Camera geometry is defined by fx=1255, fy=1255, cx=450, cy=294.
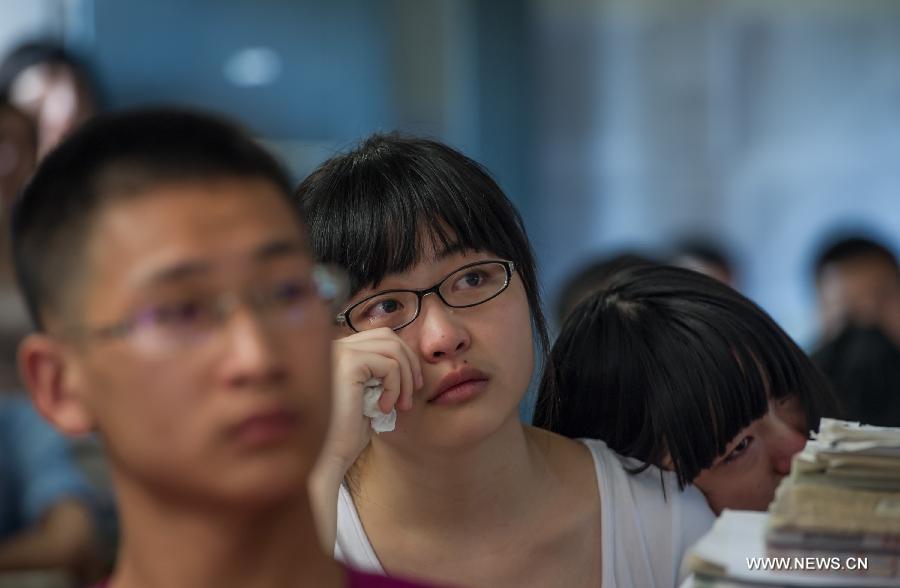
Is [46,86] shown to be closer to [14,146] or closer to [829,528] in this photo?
[14,146]

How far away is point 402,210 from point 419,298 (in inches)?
5.0

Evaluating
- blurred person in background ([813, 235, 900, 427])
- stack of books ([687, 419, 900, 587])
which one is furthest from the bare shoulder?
blurred person in background ([813, 235, 900, 427])

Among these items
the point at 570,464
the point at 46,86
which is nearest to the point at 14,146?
the point at 46,86

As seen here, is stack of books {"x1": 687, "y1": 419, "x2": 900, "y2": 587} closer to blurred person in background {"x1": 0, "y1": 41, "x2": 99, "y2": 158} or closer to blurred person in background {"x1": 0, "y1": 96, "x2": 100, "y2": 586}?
blurred person in background {"x1": 0, "y1": 96, "x2": 100, "y2": 586}

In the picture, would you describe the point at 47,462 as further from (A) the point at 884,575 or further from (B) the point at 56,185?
(A) the point at 884,575

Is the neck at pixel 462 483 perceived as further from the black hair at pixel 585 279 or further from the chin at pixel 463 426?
the black hair at pixel 585 279

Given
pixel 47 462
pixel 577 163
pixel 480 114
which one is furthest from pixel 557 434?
pixel 577 163

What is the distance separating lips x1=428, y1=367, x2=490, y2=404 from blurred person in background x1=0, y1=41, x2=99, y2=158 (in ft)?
9.26

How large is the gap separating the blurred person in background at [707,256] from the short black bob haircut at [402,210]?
3.13 meters

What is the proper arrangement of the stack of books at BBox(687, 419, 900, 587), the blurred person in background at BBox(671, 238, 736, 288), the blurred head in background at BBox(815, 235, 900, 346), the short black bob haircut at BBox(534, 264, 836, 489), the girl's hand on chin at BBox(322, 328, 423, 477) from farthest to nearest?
the blurred person in background at BBox(671, 238, 736, 288) → the blurred head in background at BBox(815, 235, 900, 346) → the short black bob haircut at BBox(534, 264, 836, 489) → the girl's hand on chin at BBox(322, 328, 423, 477) → the stack of books at BBox(687, 419, 900, 587)

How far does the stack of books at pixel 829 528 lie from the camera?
118 centimetres

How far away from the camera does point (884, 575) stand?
1188 millimetres

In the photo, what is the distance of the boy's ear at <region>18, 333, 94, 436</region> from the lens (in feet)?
3.32

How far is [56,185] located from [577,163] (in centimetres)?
525
